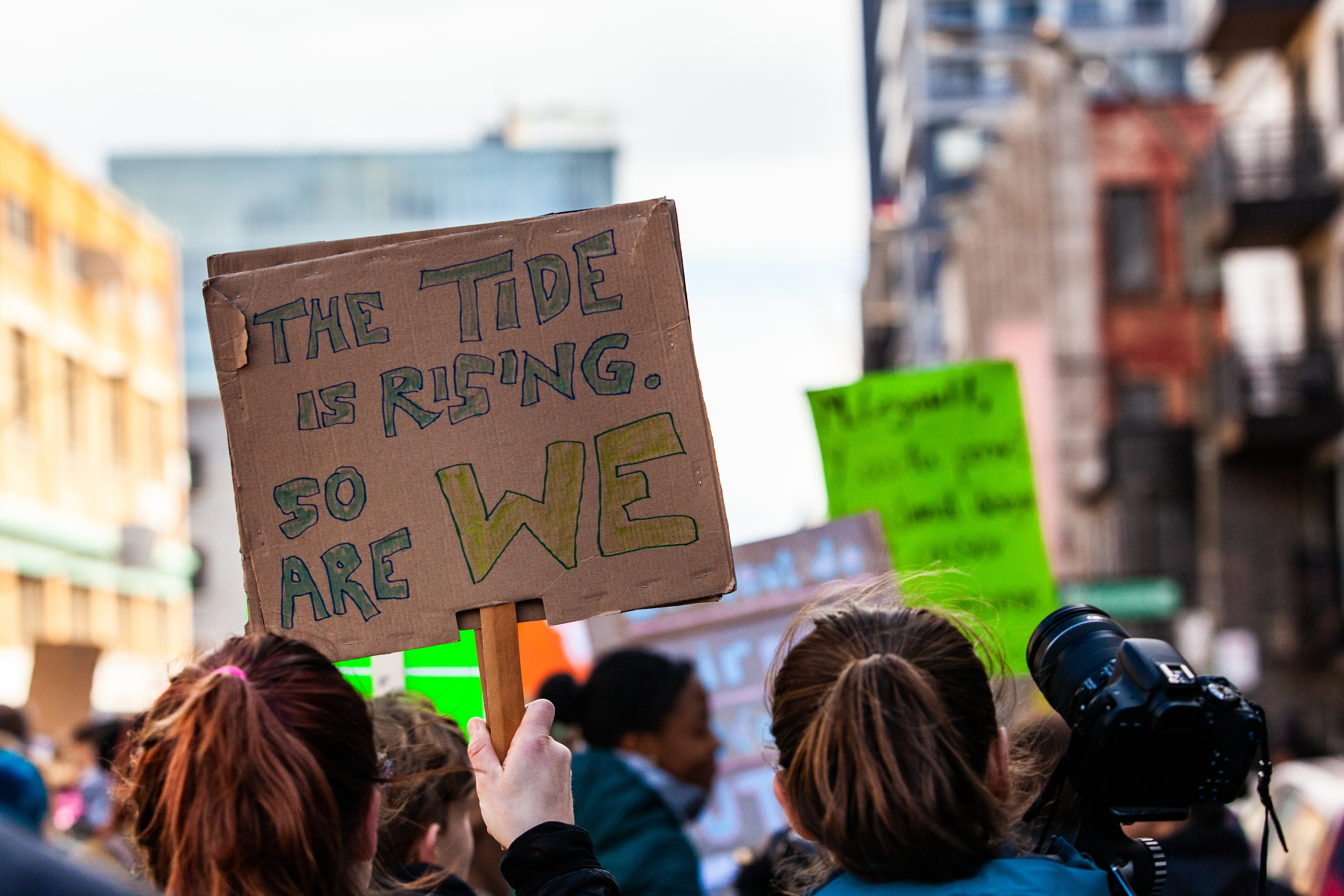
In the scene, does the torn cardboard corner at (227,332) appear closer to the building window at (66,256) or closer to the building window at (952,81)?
the building window at (66,256)

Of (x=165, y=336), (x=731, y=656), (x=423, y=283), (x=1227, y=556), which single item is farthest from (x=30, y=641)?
(x=423, y=283)

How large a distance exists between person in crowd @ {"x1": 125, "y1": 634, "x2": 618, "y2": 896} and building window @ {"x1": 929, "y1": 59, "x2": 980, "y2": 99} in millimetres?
79060

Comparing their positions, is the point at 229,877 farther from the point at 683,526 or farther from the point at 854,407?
the point at 854,407

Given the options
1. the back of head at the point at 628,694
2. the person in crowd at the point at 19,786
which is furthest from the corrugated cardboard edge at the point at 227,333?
the person in crowd at the point at 19,786

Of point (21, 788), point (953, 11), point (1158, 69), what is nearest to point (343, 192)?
point (953, 11)

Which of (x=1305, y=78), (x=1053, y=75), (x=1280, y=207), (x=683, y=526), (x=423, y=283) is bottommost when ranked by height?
(x=683, y=526)

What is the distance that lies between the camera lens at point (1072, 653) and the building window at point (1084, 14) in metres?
80.1

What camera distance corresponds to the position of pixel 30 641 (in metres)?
30.0

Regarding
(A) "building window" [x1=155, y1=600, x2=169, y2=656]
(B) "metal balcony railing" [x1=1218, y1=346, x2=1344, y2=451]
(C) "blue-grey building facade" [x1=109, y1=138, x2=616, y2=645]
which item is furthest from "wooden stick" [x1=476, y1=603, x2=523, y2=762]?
(C) "blue-grey building facade" [x1=109, y1=138, x2=616, y2=645]

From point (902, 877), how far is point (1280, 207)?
22198 millimetres

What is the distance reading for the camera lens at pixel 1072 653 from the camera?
2393 millimetres

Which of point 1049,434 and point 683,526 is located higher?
point 1049,434

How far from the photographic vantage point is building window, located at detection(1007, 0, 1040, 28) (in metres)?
76.2

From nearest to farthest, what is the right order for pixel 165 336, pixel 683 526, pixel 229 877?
pixel 229 877 < pixel 683 526 < pixel 165 336
